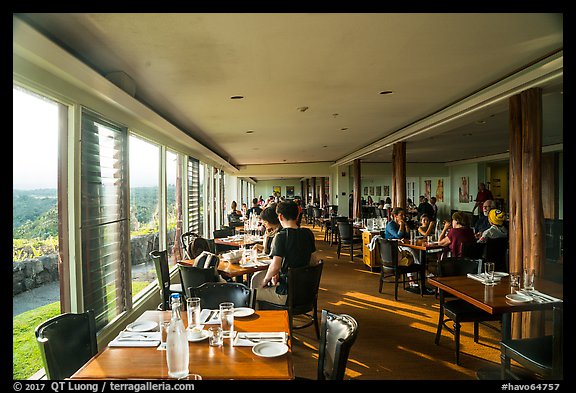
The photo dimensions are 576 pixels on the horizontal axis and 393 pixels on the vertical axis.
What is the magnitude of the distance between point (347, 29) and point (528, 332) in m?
2.99

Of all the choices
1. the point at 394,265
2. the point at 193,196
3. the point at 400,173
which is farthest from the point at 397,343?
the point at 193,196

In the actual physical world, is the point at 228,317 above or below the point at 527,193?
below

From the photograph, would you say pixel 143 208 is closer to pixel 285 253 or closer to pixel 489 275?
pixel 285 253

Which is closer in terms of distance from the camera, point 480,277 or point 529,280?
point 529,280

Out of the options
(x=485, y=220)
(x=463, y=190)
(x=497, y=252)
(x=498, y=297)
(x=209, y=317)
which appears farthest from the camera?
(x=463, y=190)

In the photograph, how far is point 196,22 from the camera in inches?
90.5

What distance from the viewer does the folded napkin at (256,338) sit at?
1907mm

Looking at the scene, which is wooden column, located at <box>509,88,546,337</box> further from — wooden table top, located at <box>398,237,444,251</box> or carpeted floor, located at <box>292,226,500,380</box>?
wooden table top, located at <box>398,237,444,251</box>

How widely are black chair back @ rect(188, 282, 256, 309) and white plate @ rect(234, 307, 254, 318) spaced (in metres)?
0.13

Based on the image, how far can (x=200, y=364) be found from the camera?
1.70 meters

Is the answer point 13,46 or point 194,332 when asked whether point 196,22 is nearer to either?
point 13,46

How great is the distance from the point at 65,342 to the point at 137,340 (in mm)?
338
